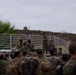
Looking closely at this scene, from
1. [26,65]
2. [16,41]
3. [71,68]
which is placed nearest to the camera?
[71,68]

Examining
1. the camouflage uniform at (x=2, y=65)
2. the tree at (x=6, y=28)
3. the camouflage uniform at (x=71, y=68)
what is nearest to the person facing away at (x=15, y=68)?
the camouflage uniform at (x=2, y=65)

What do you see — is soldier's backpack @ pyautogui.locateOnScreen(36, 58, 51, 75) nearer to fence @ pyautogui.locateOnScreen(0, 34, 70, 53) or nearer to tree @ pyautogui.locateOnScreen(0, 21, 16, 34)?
fence @ pyautogui.locateOnScreen(0, 34, 70, 53)

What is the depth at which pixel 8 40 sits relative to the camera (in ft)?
109

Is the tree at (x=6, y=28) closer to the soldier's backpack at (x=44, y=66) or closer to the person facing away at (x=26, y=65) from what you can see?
the person facing away at (x=26, y=65)

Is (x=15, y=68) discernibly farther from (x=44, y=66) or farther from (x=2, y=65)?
(x=44, y=66)

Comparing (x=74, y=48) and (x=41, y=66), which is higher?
(x=74, y=48)

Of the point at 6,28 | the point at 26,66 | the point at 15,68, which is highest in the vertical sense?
the point at 6,28

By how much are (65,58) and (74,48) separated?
2.11 metres

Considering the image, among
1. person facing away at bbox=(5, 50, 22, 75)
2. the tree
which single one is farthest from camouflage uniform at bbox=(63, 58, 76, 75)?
the tree

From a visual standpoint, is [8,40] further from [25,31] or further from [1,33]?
[25,31]

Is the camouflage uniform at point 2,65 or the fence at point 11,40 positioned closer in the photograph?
the camouflage uniform at point 2,65

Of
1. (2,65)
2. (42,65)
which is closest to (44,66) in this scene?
(42,65)

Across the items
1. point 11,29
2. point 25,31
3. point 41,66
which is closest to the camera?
point 41,66

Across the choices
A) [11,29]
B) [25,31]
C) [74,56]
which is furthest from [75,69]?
[25,31]
